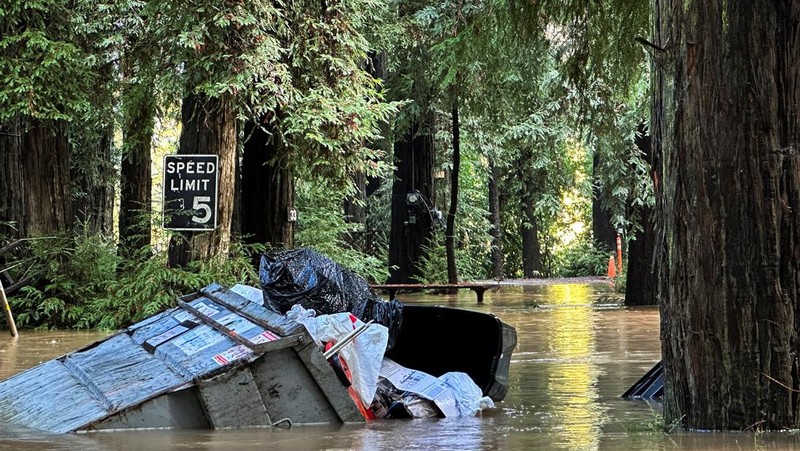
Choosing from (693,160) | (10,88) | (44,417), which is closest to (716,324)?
(693,160)

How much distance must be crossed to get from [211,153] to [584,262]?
97.0 feet

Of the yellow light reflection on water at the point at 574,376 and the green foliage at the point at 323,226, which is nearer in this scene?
the yellow light reflection on water at the point at 574,376

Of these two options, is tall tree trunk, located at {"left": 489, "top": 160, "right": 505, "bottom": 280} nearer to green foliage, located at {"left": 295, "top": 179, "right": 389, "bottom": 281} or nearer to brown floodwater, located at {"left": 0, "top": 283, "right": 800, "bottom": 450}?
green foliage, located at {"left": 295, "top": 179, "right": 389, "bottom": 281}

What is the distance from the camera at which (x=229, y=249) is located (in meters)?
17.8

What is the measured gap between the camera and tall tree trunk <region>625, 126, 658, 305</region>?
71.8 feet

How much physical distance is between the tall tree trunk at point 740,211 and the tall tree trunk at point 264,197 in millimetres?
Answer: 12377

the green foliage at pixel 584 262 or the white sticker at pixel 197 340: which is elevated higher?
the green foliage at pixel 584 262

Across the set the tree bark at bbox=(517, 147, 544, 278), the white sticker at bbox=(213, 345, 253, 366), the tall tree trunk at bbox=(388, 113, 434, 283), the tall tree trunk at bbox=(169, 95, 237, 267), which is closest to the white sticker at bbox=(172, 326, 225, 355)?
the white sticker at bbox=(213, 345, 253, 366)

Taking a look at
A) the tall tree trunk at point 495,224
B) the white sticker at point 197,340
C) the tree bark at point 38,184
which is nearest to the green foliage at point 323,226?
the tree bark at point 38,184

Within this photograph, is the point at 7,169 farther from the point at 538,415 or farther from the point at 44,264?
the point at 538,415

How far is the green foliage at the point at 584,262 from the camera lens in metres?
43.3

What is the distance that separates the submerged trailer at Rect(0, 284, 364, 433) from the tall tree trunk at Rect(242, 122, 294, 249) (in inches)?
405

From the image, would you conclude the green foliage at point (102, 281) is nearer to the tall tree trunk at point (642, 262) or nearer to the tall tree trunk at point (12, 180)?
the tall tree trunk at point (12, 180)

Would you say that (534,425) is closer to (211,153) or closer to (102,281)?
(211,153)
